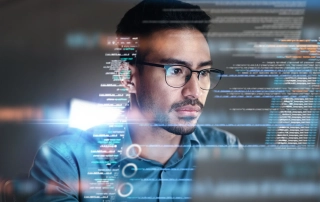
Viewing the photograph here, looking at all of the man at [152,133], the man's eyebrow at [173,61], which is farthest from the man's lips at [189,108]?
the man's eyebrow at [173,61]

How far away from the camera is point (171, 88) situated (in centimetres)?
98

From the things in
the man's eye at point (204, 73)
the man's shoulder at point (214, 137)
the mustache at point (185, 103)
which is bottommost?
the man's shoulder at point (214, 137)

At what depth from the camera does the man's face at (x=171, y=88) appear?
97cm

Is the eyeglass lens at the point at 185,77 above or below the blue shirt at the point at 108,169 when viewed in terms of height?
above

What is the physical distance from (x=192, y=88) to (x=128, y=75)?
177mm

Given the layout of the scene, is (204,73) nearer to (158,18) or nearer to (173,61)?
(173,61)

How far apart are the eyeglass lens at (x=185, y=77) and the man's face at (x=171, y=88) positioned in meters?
0.01

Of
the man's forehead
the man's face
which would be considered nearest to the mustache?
the man's face

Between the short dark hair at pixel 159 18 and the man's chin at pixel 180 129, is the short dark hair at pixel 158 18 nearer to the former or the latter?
the short dark hair at pixel 159 18

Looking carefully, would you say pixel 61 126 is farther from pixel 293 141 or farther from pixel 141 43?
pixel 293 141

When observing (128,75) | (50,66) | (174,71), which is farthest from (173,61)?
(50,66)

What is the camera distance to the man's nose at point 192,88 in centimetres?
98

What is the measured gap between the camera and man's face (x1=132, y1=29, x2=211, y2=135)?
97cm

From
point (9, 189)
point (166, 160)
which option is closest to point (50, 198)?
point (9, 189)
